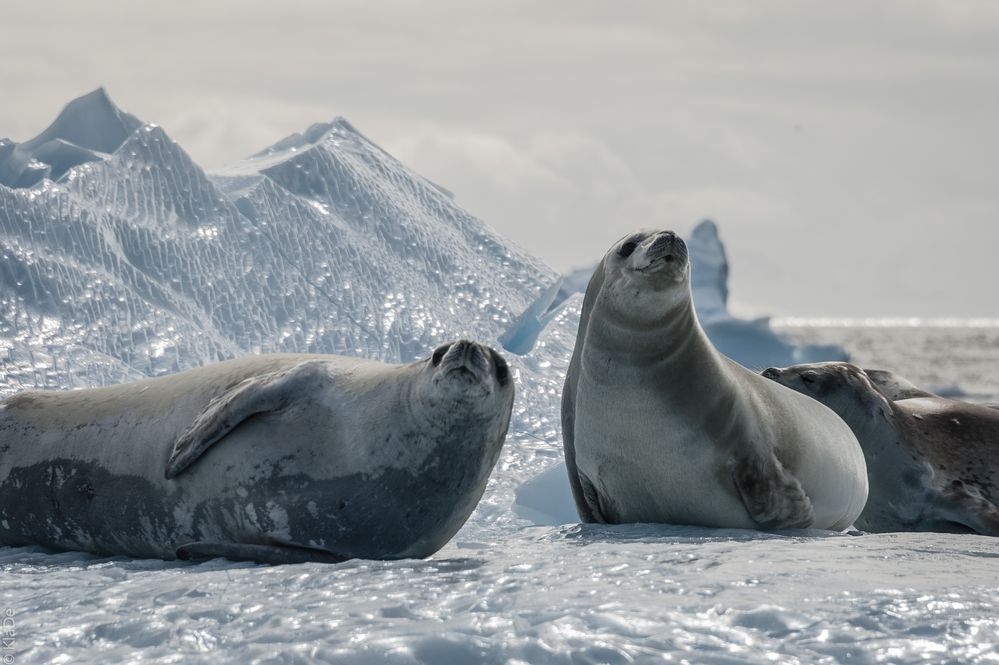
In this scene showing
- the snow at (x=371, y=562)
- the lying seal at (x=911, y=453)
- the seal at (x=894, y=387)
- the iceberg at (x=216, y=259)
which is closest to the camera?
the snow at (x=371, y=562)

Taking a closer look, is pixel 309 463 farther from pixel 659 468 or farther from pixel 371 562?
pixel 659 468

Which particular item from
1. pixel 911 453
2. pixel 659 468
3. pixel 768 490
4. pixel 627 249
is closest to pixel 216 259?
pixel 627 249

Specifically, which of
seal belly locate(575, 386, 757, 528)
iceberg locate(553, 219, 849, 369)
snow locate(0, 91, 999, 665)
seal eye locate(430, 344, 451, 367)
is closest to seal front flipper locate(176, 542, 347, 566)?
snow locate(0, 91, 999, 665)

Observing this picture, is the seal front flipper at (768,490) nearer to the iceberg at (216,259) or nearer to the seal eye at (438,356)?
the seal eye at (438,356)

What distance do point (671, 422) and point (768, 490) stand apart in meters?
0.49

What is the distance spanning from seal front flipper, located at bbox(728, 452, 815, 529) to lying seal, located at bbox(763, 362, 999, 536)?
1.24 m

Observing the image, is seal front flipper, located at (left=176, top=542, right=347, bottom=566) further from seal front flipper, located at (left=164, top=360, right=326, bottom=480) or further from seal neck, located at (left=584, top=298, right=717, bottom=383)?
seal neck, located at (left=584, top=298, right=717, bottom=383)

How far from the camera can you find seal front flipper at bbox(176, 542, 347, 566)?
4133mm

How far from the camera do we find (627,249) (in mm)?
5191

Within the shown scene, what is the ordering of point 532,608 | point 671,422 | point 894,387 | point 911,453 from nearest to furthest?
point 532,608 < point 671,422 < point 911,453 < point 894,387

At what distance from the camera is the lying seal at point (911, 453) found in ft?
20.3

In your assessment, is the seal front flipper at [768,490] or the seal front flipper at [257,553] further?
the seal front flipper at [768,490]

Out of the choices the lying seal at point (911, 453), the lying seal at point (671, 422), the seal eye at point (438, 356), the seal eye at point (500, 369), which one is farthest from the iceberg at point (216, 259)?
the seal eye at point (500, 369)

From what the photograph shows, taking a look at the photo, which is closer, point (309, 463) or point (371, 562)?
point (371, 562)
